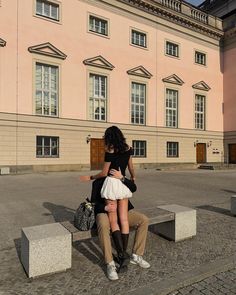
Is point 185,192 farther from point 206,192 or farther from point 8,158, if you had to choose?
point 8,158

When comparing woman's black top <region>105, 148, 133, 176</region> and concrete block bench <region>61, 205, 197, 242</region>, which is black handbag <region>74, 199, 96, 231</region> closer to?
woman's black top <region>105, 148, 133, 176</region>

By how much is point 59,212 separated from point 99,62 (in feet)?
57.5

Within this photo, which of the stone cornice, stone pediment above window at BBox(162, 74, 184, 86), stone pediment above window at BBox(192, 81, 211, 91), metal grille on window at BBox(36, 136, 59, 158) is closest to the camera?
metal grille on window at BBox(36, 136, 59, 158)

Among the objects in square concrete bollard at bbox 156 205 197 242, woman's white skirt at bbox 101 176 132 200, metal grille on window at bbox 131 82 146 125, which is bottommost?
square concrete bollard at bbox 156 205 197 242

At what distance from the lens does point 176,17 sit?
27.8 m

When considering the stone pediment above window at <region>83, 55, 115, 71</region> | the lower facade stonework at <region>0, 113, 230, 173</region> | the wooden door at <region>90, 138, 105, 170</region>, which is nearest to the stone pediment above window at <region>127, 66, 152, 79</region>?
the stone pediment above window at <region>83, 55, 115, 71</region>

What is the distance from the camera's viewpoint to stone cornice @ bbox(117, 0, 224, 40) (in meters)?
25.5

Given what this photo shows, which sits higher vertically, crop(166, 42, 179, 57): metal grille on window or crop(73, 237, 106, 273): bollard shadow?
crop(166, 42, 179, 57): metal grille on window

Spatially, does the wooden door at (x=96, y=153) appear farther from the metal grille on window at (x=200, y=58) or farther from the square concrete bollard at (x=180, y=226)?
the square concrete bollard at (x=180, y=226)

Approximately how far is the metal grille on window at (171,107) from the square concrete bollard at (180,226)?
22645mm

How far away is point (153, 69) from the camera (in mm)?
26750

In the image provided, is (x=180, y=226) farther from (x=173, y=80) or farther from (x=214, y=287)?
(x=173, y=80)

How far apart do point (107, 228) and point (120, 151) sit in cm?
115

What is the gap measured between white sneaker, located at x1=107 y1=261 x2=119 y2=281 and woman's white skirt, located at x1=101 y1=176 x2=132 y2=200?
0.91 metres
